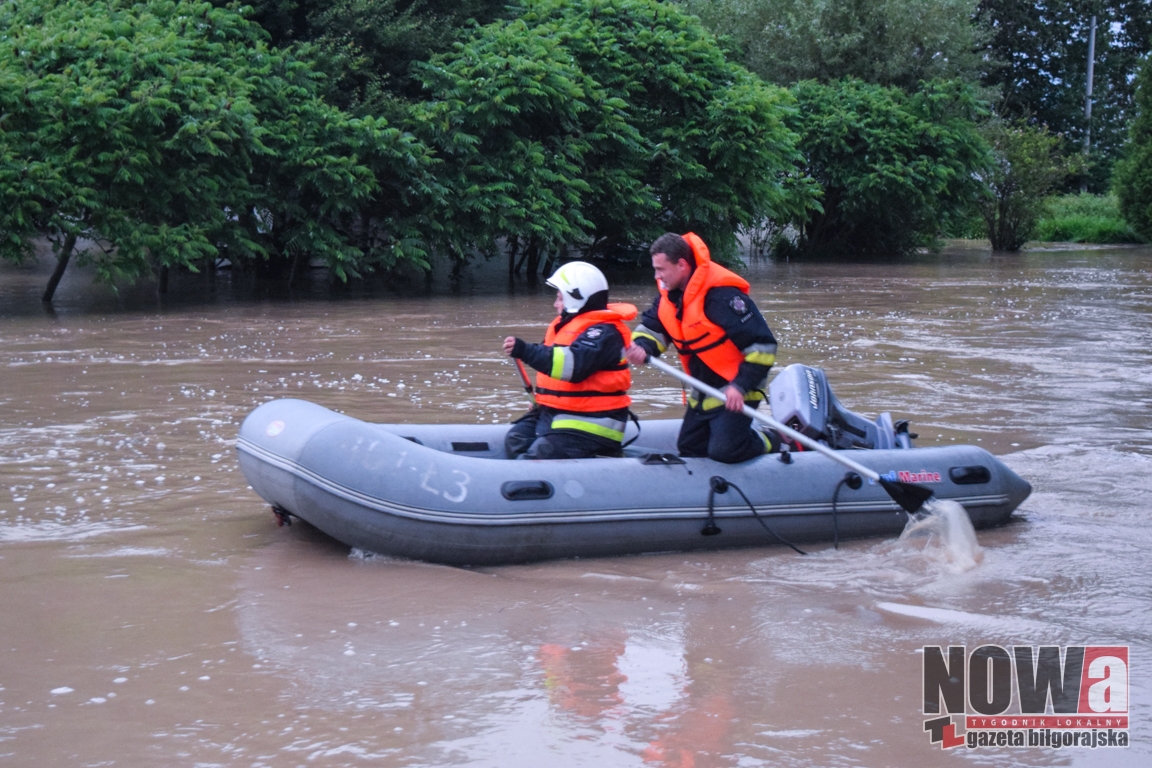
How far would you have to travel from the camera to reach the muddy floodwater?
3475 mm

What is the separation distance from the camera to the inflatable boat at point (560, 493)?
4.90 m

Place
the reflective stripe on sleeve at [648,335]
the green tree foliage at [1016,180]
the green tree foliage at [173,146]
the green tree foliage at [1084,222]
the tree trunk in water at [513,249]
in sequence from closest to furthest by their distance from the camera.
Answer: the reflective stripe on sleeve at [648,335]
the green tree foliage at [173,146]
the tree trunk in water at [513,249]
the green tree foliage at [1016,180]
the green tree foliage at [1084,222]

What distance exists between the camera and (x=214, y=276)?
1883cm

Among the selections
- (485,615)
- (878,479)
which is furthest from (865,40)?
(485,615)

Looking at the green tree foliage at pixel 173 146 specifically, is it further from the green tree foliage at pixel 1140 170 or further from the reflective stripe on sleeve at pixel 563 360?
the green tree foliage at pixel 1140 170

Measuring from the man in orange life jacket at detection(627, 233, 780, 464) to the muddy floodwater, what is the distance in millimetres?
555

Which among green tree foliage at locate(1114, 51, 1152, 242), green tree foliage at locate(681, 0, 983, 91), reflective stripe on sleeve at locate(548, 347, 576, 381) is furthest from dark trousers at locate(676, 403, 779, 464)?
green tree foliage at locate(1114, 51, 1152, 242)

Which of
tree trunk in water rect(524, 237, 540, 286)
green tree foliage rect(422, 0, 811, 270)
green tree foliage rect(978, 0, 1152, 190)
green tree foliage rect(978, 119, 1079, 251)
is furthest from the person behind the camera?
green tree foliage rect(978, 0, 1152, 190)

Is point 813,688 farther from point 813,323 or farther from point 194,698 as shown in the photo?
point 813,323

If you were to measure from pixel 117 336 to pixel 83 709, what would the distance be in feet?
28.5

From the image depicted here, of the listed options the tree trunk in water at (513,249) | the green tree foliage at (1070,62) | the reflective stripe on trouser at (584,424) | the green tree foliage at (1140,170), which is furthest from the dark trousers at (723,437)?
the green tree foliage at (1070,62)

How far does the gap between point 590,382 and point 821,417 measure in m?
1.22

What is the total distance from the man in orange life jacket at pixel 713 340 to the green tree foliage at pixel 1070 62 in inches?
1426

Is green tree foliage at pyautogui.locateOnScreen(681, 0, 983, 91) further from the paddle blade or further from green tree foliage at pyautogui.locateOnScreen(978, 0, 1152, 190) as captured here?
the paddle blade
